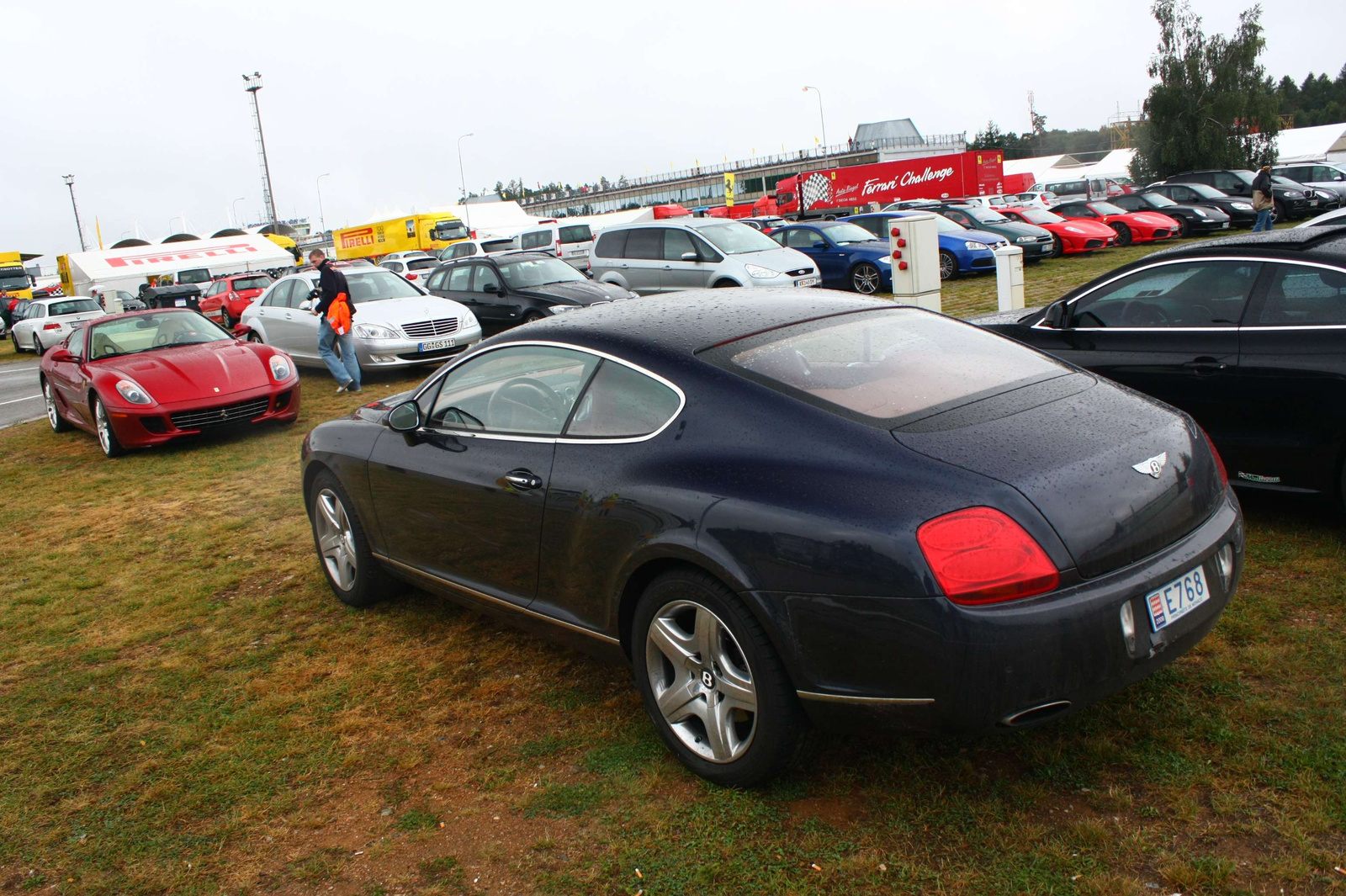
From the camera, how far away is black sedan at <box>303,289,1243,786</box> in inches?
102

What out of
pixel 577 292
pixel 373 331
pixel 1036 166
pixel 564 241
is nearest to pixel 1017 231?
pixel 577 292

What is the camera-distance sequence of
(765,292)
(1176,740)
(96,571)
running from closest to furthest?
(1176,740), (765,292), (96,571)

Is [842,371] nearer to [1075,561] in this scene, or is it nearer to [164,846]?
[1075,561]

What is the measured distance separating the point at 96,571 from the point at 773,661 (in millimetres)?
Answer: 5270

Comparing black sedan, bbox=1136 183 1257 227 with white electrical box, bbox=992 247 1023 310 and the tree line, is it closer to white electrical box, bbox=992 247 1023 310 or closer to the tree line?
white electrical box, bbox=992 247 1023 310

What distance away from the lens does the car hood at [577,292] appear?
14695 mm

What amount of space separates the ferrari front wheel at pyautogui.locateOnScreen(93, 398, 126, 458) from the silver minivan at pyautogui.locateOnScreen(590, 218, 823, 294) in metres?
8.73

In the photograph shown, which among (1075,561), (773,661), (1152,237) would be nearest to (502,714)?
(773,661)

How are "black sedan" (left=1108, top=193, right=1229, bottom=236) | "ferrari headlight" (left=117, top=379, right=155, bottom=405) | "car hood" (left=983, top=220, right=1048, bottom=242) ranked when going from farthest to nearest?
"black sedan" (left=1108, top=193, right=1229, bottom=236), "car hood" (left=983, top=220, right=1048, bottom=242), "ferrari headlight" (left=117, top=379, right=155, bottom=405)

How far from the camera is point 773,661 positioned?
2869 mm

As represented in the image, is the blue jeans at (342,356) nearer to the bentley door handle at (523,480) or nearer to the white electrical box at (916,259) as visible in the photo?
the white electrical box at (916,259)

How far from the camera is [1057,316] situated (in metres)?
5.86

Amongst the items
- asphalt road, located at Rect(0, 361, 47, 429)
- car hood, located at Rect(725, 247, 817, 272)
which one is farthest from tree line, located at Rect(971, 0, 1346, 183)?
asphalt road, located at Rect(0, 361, 47, 429)

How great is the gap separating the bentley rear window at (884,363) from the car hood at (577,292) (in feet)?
35.8
